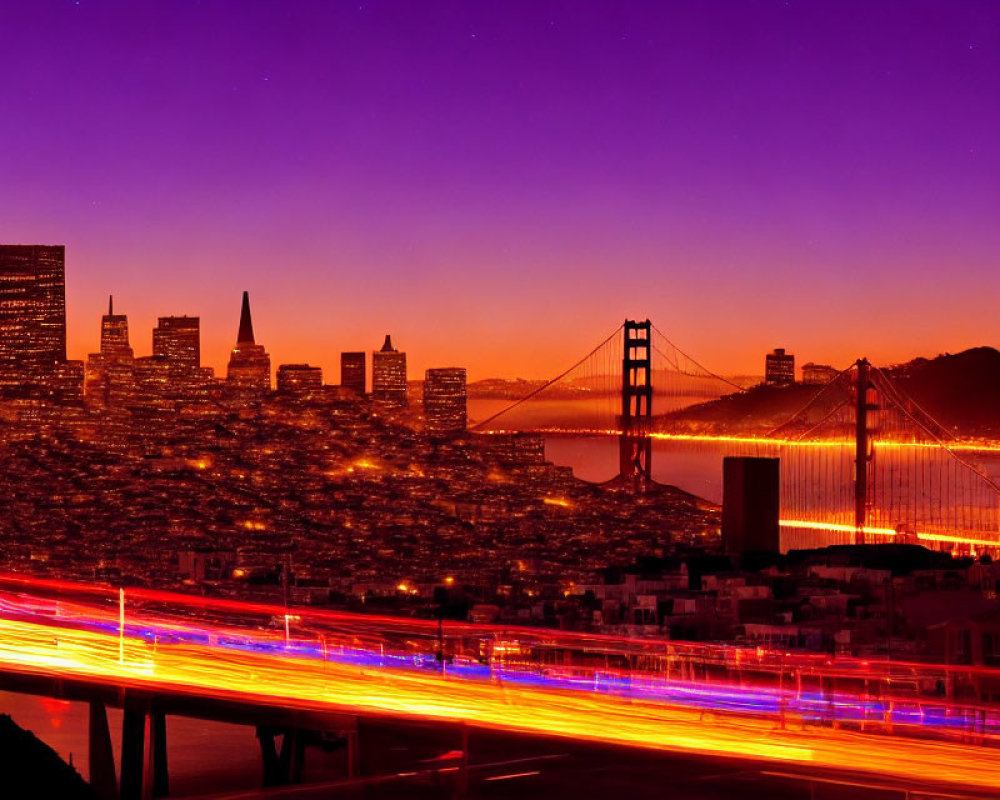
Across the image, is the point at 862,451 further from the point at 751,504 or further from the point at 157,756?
→ the point at 157,756

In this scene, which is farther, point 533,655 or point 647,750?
point 533,655

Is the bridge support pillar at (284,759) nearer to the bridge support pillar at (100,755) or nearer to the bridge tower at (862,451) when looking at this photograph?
the bridge support pillar at (100,755)

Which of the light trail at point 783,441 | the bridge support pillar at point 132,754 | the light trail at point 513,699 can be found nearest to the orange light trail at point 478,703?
the light trail at point 513,699

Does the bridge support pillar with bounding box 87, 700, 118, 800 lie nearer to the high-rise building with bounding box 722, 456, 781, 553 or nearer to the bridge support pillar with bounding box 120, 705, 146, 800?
the bridge support pillar with bounding box 120, 705, 146, 800

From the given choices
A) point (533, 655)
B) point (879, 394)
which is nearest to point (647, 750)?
point (533, 655)

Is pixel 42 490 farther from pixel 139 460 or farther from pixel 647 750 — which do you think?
pixel 647 750

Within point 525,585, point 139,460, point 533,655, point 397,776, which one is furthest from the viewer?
point 139,460
